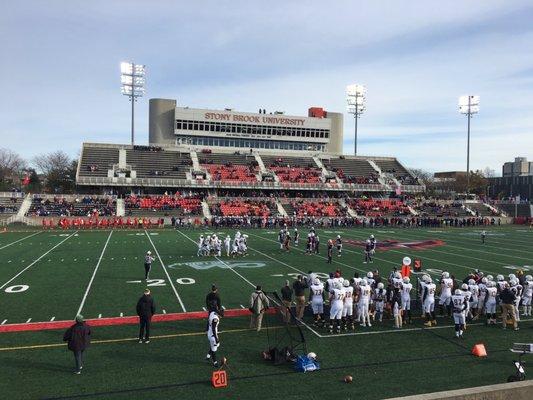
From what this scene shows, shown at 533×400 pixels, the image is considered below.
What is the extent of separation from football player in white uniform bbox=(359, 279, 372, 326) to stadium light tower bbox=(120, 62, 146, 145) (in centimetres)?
5153

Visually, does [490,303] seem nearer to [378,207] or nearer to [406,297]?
[406,297]

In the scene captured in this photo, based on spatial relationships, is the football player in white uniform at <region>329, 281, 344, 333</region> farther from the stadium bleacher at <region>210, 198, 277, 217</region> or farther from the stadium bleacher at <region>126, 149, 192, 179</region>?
the stadium bleacher at <region>126, 149, 192, 179</region>

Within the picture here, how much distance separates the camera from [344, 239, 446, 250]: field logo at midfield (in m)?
28.3

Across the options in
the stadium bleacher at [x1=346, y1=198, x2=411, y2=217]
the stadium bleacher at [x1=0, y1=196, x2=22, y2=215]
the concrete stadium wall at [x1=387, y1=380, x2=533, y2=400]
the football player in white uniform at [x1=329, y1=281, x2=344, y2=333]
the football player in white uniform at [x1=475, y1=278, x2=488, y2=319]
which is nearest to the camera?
the concrete stadium wall at [x1=387, y1=380, x2=533, y2=400]

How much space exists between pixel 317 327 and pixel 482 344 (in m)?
3.85

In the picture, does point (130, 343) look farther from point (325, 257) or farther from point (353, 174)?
point (353, 174)

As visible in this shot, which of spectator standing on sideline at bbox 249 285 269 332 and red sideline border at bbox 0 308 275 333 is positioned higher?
spectator standing on sideline at bbox 249 285 269 332

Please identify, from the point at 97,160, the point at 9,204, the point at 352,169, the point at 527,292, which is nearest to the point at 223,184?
the point at 97,160

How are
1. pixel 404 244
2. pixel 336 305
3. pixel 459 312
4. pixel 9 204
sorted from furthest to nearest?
pixel 9 204, pixel 404 244, pixel 336 305, pixel 459 312

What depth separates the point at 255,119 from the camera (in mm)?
68625

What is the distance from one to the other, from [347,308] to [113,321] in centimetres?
604

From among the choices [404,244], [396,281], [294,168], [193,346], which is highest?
[294,168]

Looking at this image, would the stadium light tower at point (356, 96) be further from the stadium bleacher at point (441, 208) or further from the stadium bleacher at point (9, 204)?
the stadium bleacher at point (9, 204)

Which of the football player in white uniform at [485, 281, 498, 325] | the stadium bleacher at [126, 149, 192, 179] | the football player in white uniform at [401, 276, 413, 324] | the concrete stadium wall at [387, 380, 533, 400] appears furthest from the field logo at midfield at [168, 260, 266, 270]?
the stadium bleacher at [126, 149, 192, 179]
